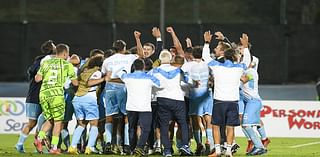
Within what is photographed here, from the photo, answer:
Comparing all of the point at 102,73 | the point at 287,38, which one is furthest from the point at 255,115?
the point at 287,38

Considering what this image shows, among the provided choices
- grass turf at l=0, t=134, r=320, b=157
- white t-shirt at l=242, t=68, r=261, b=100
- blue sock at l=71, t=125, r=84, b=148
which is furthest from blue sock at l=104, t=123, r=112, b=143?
white t-shirt at l=242, t=68, r=261, b=100

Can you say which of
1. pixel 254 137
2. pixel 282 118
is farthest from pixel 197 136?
pixel 282 118

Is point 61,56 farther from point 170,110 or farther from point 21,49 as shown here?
point 21,49

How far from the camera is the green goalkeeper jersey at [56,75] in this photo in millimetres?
19641

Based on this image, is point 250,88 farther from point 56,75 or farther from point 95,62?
point 56,75

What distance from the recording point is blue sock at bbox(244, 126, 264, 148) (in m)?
20.3

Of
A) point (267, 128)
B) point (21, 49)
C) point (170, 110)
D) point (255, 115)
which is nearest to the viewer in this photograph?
point (170, 110)

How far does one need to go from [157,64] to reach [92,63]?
1297 mm

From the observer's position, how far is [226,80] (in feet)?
61.7

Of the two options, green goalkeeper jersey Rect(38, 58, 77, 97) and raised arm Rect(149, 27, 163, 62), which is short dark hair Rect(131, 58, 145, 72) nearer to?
raised arm Rect(149, 27, 163, 62)

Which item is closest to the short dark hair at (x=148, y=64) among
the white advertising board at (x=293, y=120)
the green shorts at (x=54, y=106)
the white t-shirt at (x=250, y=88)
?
the green shorts at (x=54, y=106)

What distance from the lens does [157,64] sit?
793 inches

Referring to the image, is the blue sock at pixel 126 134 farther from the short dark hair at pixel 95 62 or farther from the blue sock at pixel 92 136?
the short dark hair at pixel 95 62

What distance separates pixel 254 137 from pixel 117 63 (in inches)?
124
